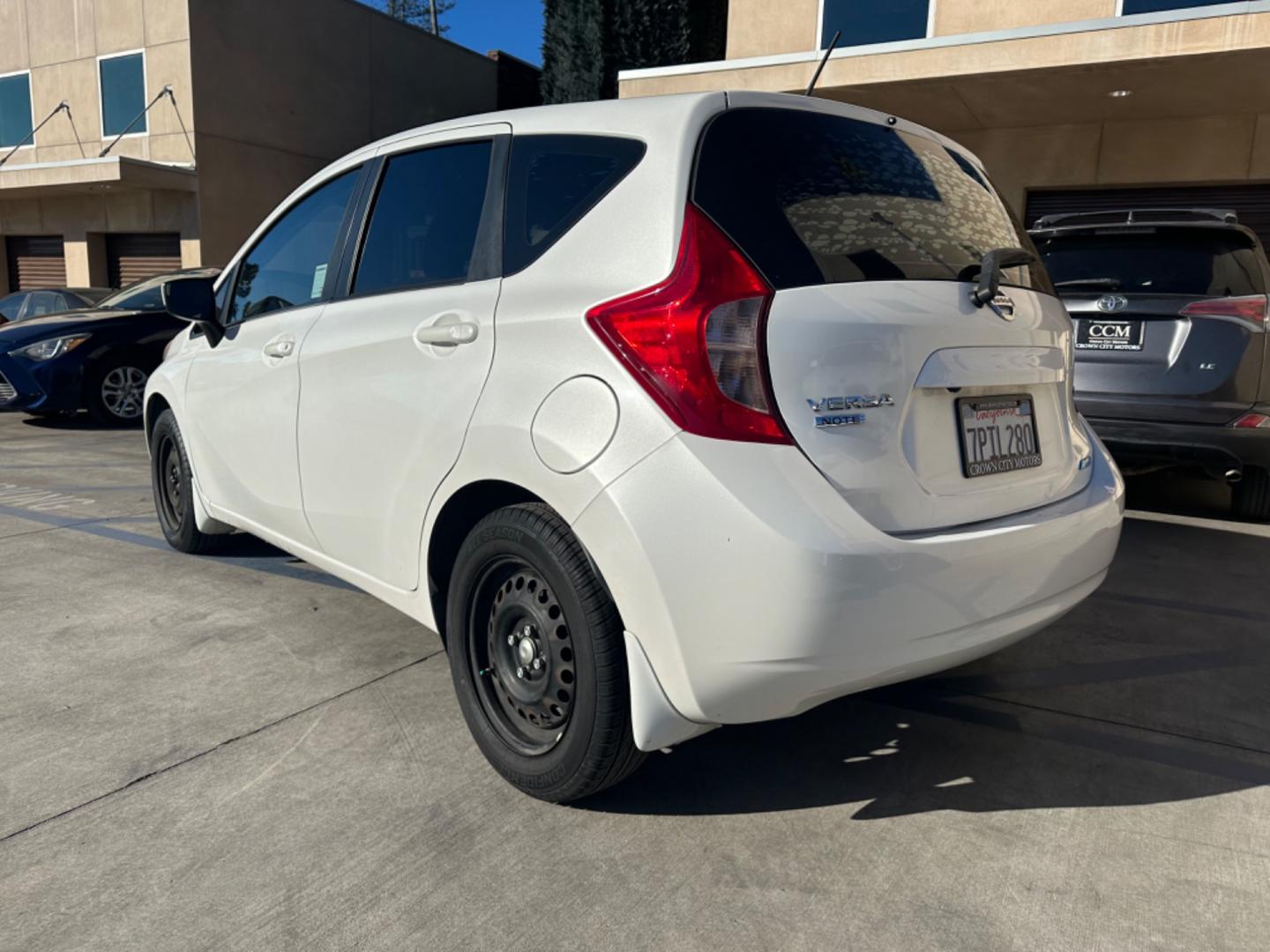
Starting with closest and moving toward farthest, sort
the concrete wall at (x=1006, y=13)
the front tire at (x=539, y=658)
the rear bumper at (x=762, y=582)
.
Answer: the rear bumper at (x=762, y=582) → the front tire at (x=539, y=658) → the concrete wall at (x=1006, y=13)

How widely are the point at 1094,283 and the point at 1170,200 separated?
281 inches

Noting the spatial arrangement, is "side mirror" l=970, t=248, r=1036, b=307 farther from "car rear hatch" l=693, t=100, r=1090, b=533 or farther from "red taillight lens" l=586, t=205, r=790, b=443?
"red taillight lens" l=586, t=205, r=790, b=443

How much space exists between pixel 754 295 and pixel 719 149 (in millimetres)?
417

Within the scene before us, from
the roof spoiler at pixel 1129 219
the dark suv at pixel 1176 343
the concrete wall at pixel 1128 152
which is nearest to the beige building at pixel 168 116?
the concrete wall at pixel 1128 152

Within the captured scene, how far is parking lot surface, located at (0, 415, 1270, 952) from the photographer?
2123mm

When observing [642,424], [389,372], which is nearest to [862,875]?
[642,424]

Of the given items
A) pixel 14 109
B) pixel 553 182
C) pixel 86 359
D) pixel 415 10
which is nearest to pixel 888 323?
pixel 553 182

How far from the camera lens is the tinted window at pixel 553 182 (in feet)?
8.08

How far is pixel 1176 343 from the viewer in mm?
5152

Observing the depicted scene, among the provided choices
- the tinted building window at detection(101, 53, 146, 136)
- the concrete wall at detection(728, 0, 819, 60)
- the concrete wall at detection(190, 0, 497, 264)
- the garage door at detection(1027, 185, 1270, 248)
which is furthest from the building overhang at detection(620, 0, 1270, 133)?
the tinted building window at detection(101, 53, 146, 136)

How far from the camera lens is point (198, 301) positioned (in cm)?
405

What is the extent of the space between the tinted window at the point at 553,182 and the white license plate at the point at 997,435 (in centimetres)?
103

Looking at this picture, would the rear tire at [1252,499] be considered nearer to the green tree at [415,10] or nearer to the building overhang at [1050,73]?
the building overhang at [1050,73]

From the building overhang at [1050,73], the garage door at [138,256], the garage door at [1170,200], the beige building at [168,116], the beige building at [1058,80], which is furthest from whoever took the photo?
the garage door at [138,256]
